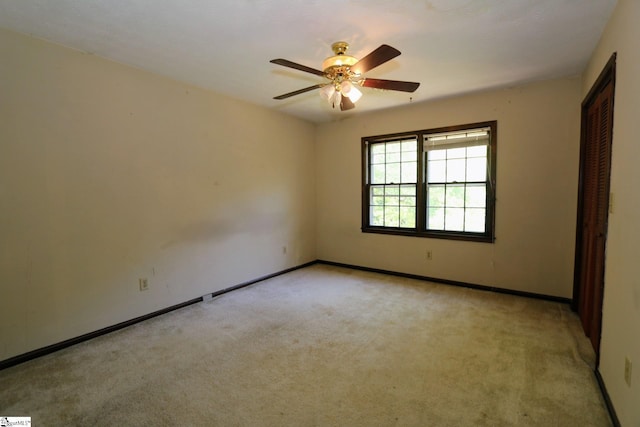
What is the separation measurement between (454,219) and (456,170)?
0.68 m

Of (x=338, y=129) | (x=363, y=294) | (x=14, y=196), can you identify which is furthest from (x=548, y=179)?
(x=14, y=196)

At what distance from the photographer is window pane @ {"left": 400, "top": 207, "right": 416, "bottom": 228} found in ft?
15.3

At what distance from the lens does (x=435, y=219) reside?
14.7ft

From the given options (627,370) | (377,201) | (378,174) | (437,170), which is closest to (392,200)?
(377,201)

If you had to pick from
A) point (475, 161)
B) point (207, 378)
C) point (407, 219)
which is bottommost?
point (207, 378)

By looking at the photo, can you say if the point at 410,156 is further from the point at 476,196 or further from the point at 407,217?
the point at 476,196

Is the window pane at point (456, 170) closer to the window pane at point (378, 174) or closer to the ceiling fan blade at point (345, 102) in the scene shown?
the window pane at point (378, 174)

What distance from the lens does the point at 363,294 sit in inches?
155

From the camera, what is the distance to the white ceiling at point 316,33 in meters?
2.08

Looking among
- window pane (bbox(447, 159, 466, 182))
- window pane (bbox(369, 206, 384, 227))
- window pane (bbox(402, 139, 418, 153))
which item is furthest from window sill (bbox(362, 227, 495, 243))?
window pane (bbox(402, 139, 418, 153))

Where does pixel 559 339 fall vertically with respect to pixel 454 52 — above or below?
below

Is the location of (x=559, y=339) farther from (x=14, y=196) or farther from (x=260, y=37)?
(x=14, y=196)

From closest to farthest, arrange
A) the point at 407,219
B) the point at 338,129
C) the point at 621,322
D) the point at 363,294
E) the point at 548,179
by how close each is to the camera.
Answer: the point at 621,322 < the point at 548,179 < the point at 363,294 < the point at 407,219 < the point at 338,129

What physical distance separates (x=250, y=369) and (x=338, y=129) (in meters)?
4.01
